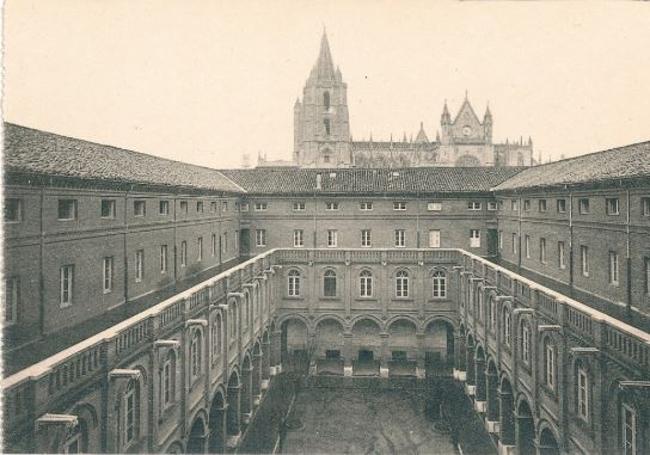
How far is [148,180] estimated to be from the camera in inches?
1062

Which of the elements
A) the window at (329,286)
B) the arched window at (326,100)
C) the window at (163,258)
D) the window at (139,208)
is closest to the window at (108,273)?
the window at (139,208)

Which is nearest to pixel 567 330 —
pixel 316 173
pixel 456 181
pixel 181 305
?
pixel 181 305

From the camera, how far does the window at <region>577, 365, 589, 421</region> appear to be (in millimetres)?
17562

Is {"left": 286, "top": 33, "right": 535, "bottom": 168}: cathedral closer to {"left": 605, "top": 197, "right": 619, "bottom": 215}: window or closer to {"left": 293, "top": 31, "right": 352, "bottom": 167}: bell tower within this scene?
{"left": 293, "top": 31, "right": 352, "bottom": 167}: bell tower

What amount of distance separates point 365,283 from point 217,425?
61.2 feet

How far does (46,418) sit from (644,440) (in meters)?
→ 15.7

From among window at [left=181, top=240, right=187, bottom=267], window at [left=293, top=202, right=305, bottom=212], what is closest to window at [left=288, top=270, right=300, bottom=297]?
window at [left=293, top=202, right=305, bottom=212]

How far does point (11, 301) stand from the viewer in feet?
53.9

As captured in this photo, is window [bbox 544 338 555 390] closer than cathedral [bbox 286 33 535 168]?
Yes

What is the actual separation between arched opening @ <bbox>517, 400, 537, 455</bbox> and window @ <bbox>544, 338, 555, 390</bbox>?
174 inches

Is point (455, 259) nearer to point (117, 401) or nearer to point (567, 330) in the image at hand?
point (567, 330)

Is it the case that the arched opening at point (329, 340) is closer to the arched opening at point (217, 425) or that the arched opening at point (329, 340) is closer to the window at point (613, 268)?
the arched opening at point (217, 425)

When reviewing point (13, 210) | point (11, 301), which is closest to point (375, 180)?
point (13, 210)

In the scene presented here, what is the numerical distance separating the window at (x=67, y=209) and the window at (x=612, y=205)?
85.1 feet
